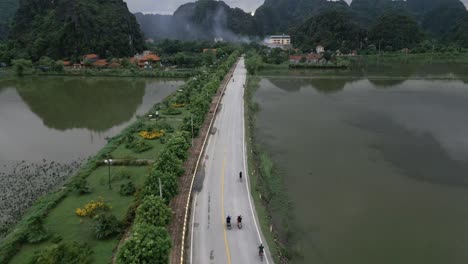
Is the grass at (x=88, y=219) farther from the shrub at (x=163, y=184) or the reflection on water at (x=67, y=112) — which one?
the reflection on water at (x=67, y=112)

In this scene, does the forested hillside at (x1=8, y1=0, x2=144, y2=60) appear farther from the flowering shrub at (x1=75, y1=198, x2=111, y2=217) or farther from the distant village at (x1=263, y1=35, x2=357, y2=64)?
the flowering shrub at (x1=75, y1=198, x2=111, y2=217)

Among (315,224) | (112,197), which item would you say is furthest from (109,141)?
(315,224)

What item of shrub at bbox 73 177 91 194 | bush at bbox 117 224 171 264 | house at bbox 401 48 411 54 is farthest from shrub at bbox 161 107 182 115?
house at bbox 401 48 411 54

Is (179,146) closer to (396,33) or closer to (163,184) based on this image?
(163,184)

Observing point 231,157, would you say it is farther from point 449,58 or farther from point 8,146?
point 449,58

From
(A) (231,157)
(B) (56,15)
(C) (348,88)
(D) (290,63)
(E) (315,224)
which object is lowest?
(E) (315,224)

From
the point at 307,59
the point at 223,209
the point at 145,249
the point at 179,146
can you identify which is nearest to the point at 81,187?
the point at 179,146
